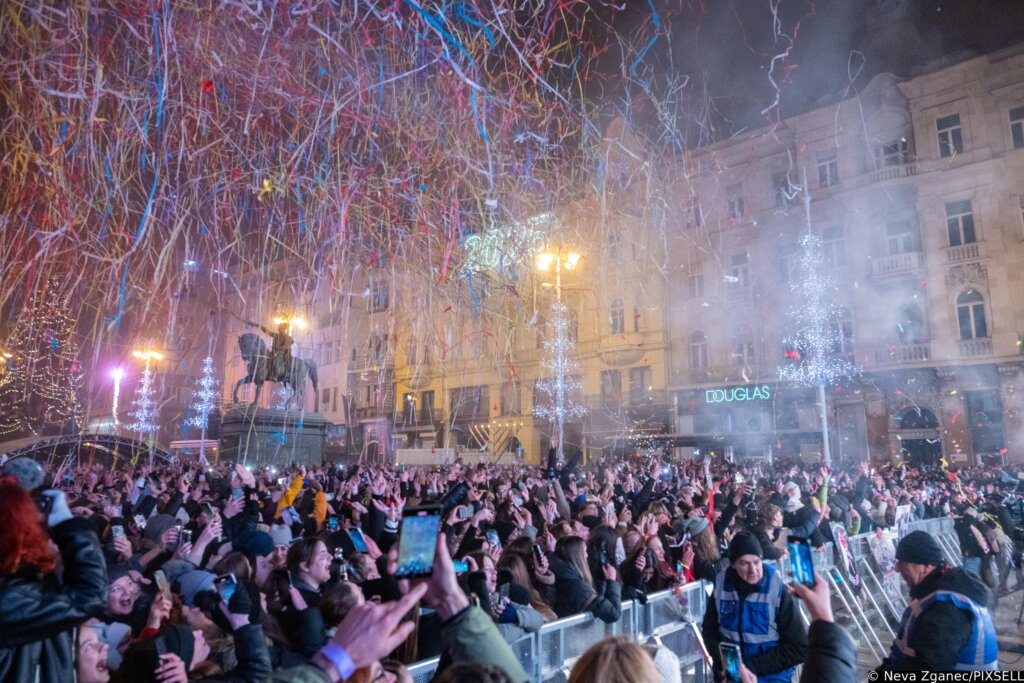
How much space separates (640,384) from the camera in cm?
3816

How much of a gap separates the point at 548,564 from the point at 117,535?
140 inches

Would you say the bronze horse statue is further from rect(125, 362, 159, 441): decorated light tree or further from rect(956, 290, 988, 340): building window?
rect(125, 362, 159, 441): decorated light tree

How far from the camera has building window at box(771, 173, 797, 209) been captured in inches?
1284

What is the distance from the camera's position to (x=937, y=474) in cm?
2056

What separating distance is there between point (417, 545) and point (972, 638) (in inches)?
120

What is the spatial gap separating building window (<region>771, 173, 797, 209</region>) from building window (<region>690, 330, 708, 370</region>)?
24.4 ft

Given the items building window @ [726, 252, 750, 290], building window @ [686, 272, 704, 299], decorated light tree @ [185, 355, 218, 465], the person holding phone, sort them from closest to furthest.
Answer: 1. the person holding phone
2. building window @ [726, 252, 750, 290]
3. building window @ [686, 272, 704, 299]
4. decorated light tree @ [185, 355, 218, 465]

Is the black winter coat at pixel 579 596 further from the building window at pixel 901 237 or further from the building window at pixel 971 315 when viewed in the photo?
the building window at pixel 901 237

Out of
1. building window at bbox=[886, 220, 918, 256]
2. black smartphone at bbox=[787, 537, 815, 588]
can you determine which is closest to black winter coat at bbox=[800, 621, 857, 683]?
Answer: black smartphone at bbox=[787, 537, 815, 588]

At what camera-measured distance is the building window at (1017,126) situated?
26655 millimetres

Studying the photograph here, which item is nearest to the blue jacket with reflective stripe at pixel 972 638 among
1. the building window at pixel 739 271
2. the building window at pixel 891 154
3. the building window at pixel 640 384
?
the building window at pixel 891 154

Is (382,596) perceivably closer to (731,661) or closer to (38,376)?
(731,661)

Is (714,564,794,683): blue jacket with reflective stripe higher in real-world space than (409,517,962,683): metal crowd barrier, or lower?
higher

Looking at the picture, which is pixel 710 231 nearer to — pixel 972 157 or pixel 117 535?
pixel 972 157
